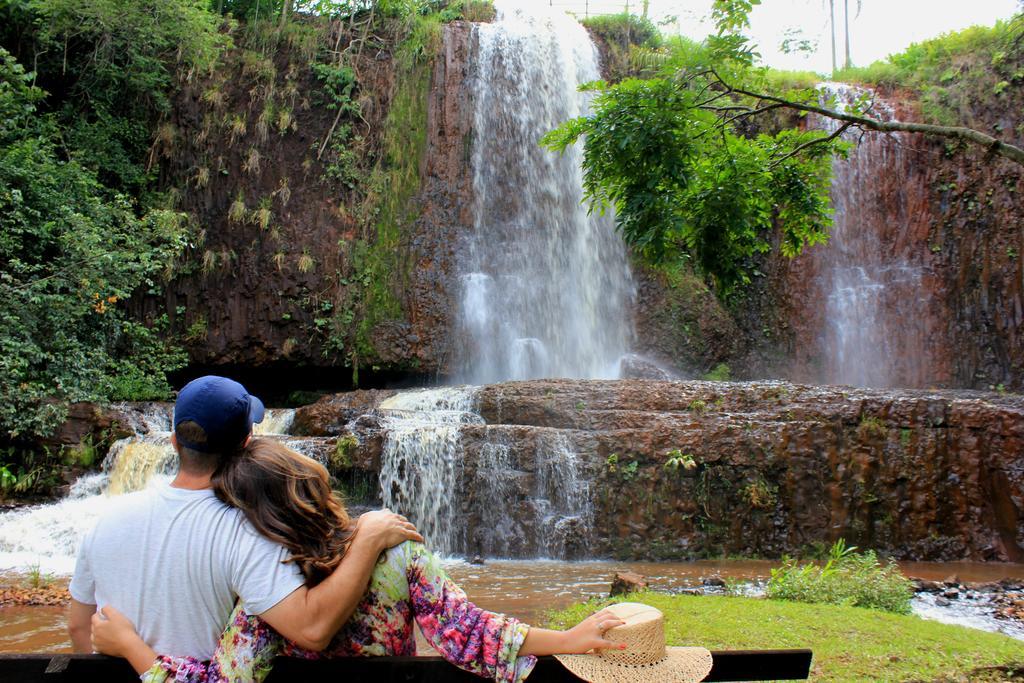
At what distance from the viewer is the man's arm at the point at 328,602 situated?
185 cm

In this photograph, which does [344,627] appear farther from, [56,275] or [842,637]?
[56,275]

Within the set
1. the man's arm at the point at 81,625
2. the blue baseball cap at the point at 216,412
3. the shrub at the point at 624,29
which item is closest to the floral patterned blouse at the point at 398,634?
the man's arm at the point at 81,625

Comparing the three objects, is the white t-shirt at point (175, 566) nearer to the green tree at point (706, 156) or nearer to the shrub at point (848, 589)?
the green tree at point (706, 156)

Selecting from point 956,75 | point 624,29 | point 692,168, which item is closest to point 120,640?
point 692,168

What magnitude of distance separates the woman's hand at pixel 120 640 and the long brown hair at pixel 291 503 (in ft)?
1.24

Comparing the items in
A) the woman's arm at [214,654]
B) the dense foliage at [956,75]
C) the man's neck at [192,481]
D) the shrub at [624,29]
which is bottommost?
the woman's arm at [214,654]

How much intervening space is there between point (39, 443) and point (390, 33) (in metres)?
11.9

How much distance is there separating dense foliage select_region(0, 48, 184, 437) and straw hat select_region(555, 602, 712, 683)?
1184 cm

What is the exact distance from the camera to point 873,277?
1778 cm

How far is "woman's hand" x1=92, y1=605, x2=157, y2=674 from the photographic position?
75.6 inches

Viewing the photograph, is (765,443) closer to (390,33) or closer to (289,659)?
(289,659)

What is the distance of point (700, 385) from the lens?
433 inches

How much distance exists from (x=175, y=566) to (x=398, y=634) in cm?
58

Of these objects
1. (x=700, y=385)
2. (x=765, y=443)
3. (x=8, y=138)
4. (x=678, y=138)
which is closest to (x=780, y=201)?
(x=678, y=138)
